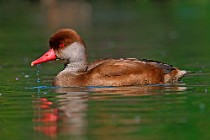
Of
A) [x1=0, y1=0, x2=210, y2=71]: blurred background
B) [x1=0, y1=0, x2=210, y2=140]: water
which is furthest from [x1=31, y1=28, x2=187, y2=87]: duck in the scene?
[x1=0, y1=0, x2=210, y2=71]: blurred background

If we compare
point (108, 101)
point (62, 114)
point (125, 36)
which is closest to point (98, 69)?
point (108, 101)

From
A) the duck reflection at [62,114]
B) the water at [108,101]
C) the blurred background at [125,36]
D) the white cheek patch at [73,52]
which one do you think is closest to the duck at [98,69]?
the white cheek patch at [73,52]

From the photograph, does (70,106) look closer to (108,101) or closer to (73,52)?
(108,101)

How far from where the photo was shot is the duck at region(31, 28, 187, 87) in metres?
15.1

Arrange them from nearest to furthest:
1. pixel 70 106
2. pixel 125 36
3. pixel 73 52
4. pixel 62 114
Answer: pixel 62 114 → pixel 70 106 → pixel 73 52 → pixel 125 36

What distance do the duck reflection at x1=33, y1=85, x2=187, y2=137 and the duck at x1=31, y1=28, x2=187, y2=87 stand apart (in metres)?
0.24

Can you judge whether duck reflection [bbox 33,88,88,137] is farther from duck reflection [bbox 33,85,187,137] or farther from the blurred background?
the blurred background

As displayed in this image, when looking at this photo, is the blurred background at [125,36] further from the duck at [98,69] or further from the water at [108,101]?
the duck at [98,69]

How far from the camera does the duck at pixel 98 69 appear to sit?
49.4 feet

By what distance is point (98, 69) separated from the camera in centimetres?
1507

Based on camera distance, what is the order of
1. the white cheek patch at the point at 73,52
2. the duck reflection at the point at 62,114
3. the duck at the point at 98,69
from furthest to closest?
the white cheek patch at the point at 73,52 → the duck at the point at 98,69 → the duck reflection at the point at 62,114

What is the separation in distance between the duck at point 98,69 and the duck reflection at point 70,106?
24 centimetres

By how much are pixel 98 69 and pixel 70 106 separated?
88.9 inches

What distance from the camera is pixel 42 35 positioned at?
3070 centimetres
